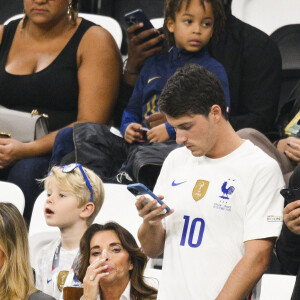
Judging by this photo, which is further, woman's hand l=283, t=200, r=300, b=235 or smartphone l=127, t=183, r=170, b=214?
smartphone l=127, t=183, r=170, b=214

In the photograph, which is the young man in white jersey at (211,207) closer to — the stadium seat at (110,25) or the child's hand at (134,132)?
the child's hand at (134,132)

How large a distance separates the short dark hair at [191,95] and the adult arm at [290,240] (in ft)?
1.48

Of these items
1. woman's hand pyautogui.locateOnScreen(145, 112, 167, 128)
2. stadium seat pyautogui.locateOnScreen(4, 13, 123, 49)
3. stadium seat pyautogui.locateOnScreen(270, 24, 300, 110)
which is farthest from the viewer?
stadium seat pyautogui.locateOnScreen(4, 13, 123, 49)

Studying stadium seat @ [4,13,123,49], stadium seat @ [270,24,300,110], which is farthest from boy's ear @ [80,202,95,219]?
stadium seat @ [4,13,123,49]

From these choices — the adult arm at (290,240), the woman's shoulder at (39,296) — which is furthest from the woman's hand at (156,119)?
the adult arm at (290,240)

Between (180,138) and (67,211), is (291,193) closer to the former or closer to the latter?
(180,138)

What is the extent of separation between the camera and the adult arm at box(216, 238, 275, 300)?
296 centimetres

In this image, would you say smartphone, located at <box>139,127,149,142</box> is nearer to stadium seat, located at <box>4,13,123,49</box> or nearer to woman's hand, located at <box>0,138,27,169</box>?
woman's hand, located at <box>0,138,27,169</box>

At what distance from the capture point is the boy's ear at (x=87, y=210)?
12.4ft

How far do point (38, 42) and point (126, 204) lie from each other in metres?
1.22

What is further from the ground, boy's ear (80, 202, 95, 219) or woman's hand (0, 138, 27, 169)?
woman's hand (0, 138, 27, 169)

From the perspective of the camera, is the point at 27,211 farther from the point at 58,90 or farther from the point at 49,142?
the point at 58,90

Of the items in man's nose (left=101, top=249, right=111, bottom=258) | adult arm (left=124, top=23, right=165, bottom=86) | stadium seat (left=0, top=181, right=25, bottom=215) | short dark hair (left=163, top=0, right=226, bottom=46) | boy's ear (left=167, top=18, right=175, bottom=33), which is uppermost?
short dark hair (left=163, top=0, right=226, bottom=46)

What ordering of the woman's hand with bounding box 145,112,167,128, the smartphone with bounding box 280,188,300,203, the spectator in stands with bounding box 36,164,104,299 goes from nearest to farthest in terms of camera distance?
the smartphone with bounding box 280,188,300,203 → the spectator in stands with bounding box 36,164,104,299 → the woman's hand with bounding box 145,112,167,128
